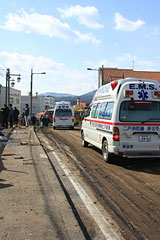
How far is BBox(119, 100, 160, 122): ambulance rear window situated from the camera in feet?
27.0

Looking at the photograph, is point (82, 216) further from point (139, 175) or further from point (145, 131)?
point (145, 131)

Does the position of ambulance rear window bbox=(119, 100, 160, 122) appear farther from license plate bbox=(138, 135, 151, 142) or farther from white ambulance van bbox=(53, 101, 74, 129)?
white ambulance van bbox=(53, 101, 74, 129)

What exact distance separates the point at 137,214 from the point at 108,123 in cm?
425

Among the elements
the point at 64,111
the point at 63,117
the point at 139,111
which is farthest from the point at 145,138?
the point at 64,111

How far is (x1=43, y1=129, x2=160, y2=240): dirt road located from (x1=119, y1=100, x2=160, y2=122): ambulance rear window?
1425 millimetres

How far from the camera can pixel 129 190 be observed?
19.4 feet

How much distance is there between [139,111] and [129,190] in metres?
3.05

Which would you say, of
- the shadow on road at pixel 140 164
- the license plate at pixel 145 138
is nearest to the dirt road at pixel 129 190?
the shadow on road at pixel 140 164

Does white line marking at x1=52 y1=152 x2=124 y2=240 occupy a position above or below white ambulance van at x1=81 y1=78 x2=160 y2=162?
below

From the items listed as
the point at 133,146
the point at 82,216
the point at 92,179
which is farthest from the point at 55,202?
the point at 133,146

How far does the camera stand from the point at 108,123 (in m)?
8.62

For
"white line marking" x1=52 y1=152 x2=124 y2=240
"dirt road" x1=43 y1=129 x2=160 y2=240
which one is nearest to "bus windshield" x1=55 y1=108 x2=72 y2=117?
"dirt road" x1=43 y1=129 x2=160 y2=240

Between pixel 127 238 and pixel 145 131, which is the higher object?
pixel 145 131

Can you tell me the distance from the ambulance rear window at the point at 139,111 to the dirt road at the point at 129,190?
56.1 inches
